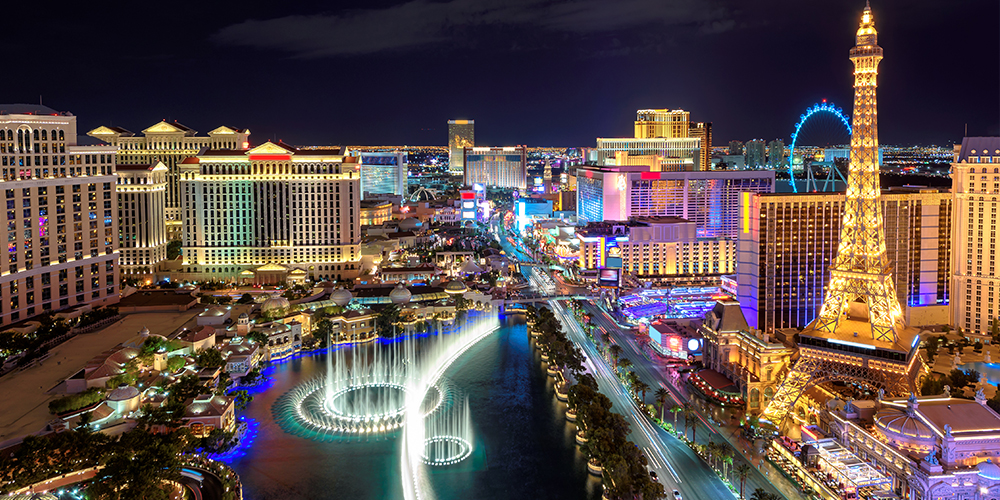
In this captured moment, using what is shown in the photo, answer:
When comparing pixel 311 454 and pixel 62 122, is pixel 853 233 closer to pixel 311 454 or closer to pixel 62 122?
pixel 311 454

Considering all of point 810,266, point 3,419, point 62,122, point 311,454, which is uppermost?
point 62,122

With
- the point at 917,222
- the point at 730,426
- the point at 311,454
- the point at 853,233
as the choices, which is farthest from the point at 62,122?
the point at 917,222

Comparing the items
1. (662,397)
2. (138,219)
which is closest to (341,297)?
(138,219)

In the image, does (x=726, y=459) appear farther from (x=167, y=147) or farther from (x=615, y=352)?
(x=167, y=147)

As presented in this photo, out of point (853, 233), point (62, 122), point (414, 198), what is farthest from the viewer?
point (414, 198)

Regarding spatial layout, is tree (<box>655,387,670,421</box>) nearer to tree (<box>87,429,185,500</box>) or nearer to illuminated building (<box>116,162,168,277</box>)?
tree (<box>87,429,185,500</box>)

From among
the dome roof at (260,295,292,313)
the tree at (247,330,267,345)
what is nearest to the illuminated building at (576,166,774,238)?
the dome roof at (260,295,292,313)
